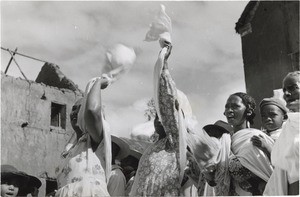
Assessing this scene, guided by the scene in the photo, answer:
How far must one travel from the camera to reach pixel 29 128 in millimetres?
14188

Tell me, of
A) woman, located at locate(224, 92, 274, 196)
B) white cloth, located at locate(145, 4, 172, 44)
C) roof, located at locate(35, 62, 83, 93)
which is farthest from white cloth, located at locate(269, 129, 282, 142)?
roof, located at locate(35, 62, 83, 93)

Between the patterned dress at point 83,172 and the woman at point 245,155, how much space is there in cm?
83

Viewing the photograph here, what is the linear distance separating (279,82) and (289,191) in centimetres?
891

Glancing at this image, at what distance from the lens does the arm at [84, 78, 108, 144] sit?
3.46 meters

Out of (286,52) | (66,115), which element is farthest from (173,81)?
(66,115)

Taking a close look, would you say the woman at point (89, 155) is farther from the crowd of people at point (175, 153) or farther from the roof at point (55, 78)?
the roof at point (55, 78)

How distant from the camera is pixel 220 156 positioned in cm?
345

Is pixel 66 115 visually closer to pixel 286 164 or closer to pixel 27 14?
pixel 27 14

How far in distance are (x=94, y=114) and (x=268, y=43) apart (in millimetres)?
8946

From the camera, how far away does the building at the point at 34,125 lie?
13.7 m

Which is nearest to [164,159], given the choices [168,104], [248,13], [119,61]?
[168,104]

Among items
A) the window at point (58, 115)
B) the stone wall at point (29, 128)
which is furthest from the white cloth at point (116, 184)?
the window at point (58, 115)

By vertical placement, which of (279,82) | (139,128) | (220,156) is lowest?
(220,156)

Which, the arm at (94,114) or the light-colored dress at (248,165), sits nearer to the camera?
the light-colored dress at (248,165)
